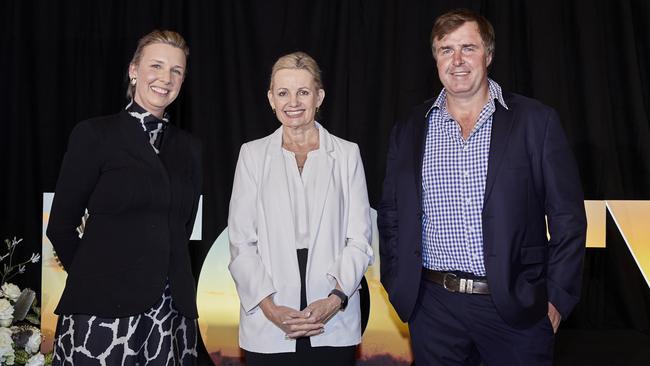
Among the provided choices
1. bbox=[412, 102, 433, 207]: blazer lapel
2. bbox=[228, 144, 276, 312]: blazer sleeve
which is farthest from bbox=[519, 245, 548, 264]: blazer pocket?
bbox=[228, 144, 276, 312]: blazer sleeve

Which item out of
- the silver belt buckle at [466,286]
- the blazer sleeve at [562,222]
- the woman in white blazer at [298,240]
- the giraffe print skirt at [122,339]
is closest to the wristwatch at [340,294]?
the woman in white blazer at [298,240]

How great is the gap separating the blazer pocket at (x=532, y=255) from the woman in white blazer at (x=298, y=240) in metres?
0.58

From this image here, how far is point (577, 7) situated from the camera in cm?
412

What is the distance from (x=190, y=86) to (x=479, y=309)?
8.49ft

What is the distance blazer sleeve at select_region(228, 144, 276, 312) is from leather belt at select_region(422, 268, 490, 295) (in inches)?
24.3

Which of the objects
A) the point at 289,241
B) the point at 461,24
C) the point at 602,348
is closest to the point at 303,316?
the point at 289,241

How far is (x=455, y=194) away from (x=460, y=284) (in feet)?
1.04

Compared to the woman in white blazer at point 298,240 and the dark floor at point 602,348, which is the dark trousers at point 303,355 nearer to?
the woman in white blazer at point 298,240

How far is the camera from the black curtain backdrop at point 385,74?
4.11 m

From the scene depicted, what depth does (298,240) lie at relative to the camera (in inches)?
97.0

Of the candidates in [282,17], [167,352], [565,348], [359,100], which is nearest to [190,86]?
[282,17]

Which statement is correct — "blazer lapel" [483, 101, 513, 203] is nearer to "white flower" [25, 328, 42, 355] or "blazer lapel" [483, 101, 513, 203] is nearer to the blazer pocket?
the blazer pocket

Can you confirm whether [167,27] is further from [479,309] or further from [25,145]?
[479,309]

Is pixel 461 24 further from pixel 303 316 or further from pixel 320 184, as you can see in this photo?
pixel 303 316
